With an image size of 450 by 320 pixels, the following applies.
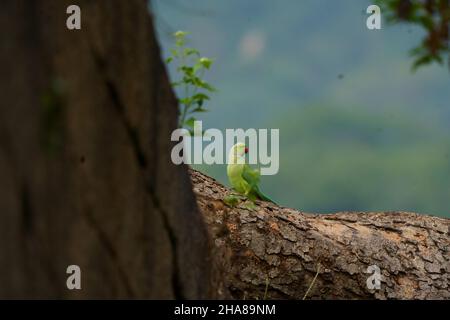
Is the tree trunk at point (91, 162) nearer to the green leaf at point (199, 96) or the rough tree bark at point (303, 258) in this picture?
the green leaf at point (199, 96)

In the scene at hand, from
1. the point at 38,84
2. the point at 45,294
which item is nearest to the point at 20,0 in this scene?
the point at 38,84

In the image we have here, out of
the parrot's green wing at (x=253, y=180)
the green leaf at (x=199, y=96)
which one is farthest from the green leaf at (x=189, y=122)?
the parrot's green wing at (x=253, y=180)

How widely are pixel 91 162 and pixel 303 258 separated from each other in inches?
116

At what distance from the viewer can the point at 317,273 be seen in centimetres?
533

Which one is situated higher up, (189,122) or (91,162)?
(189,122)

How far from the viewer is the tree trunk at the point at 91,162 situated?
87.9 inches

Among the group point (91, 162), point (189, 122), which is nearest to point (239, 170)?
point (189, 122)

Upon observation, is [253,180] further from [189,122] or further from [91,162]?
[91,162]

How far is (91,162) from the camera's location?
264 centimetres

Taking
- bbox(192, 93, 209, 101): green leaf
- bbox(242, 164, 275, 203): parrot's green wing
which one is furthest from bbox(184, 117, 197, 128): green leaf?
bbox(242, 164, 275, 203): parrot's green wing

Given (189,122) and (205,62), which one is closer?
(189,122)

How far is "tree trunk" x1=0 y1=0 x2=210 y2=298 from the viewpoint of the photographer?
2.23 meters
